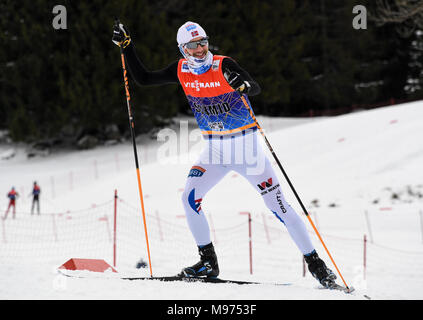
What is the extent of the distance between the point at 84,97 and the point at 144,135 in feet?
15.6

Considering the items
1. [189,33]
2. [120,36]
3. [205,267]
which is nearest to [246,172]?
[205,267]

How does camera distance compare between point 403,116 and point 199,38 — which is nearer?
point 199,38

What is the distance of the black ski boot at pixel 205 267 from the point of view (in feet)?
16.5

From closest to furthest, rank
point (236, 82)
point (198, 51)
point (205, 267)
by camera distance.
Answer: point (236, 82), point (198, 51), point (205, 267)

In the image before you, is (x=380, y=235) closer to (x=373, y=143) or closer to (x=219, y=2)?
(x=373, y=143)

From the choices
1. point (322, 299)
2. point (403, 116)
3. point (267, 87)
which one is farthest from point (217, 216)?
point (267, 87)

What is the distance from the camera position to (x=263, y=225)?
12508 mm

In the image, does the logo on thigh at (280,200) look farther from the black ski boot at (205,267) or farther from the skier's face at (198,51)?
the skier's face at (198,51)

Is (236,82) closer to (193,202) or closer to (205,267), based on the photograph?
(193,202)

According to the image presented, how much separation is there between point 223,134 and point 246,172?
415mm

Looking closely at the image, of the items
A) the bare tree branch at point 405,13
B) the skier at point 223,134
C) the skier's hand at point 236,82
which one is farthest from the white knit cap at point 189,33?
the bare tree branch at point 405,13

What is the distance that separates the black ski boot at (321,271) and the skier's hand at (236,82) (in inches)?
66.3

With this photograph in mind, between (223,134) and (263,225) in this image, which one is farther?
(263,225)

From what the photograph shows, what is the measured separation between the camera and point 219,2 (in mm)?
32594
